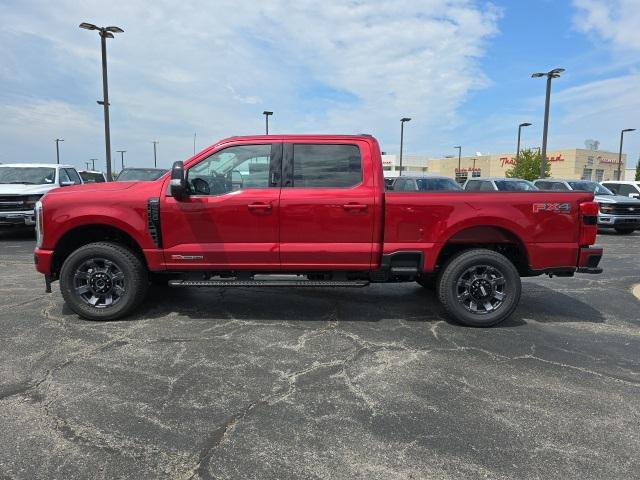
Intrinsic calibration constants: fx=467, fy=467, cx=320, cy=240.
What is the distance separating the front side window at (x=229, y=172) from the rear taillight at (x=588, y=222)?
3.39m

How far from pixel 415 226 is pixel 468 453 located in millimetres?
2611

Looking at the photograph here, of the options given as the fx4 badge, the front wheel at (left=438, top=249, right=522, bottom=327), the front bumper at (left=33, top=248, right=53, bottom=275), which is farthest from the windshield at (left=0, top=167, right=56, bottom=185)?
the fx4 badge

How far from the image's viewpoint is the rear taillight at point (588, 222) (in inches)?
195

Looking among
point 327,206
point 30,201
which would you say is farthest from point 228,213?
point 30,201

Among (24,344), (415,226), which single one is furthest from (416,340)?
(24,344)

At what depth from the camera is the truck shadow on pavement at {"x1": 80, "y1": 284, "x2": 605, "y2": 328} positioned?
5461mm

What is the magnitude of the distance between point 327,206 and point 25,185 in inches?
412

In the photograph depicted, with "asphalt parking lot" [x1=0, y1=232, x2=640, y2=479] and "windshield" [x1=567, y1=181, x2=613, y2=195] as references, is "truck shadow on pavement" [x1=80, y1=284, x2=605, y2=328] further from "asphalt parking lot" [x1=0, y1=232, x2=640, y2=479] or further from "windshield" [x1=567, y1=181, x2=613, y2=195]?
"windshield" [x1=567, y1=181, x2=613, y2=195]

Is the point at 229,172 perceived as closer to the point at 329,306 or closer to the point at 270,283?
the point at 270,283

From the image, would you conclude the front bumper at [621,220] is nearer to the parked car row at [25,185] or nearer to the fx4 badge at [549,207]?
the fx4 badge at [549,207]

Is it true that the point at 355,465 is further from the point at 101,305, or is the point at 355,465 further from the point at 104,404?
the point at 101,305

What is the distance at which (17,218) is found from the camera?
37.3ft

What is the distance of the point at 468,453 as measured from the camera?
2775 mm

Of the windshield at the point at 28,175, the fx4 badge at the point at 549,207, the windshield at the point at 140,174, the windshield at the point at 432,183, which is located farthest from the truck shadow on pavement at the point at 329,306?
the windshield at the point at 140,174
